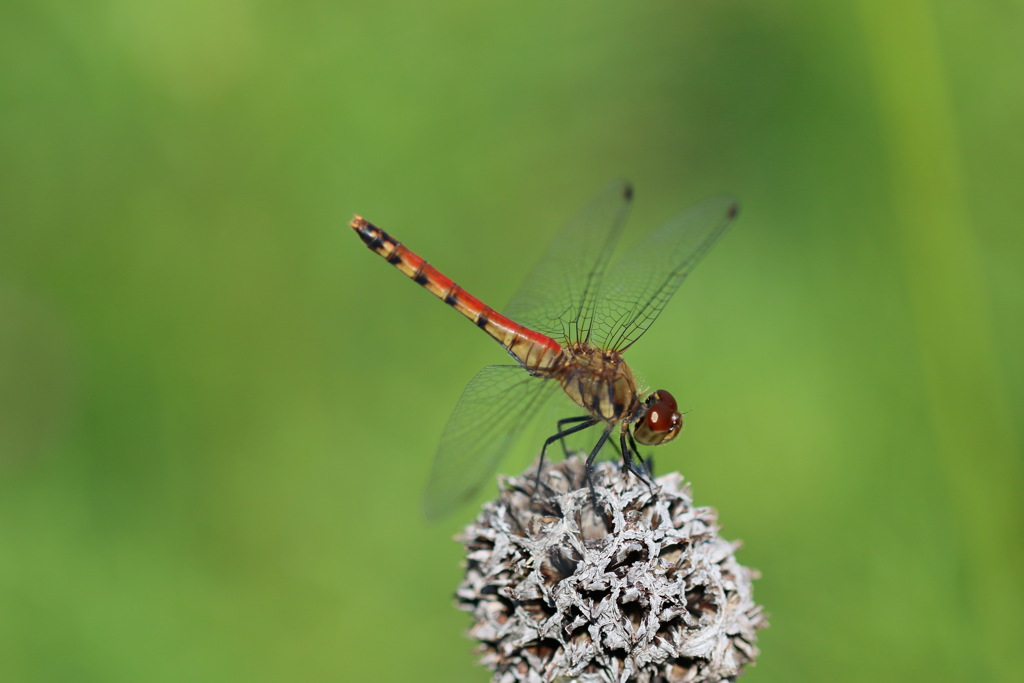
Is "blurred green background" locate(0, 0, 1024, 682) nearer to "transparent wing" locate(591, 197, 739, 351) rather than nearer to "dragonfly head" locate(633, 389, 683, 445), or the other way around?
"transparent wing" locate(591, 197, 739, 351)

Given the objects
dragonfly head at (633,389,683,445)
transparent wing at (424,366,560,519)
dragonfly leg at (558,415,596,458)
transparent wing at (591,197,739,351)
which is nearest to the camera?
transparent wing at (424,366,560,519)

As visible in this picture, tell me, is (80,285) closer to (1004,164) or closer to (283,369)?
(283,369)

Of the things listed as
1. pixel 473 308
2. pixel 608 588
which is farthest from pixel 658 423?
pixel 473 308

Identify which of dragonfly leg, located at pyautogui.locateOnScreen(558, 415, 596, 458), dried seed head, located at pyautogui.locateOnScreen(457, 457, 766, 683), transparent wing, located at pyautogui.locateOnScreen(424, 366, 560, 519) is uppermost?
dragonfly leg, located at pyautogui.locateOnScreen(558, 415, 596, 458)

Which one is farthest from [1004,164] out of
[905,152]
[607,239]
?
[607,239]

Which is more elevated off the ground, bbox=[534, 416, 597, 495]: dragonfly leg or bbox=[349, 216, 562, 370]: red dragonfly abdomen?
bbox=[349, 216, 562, 370]: red dragonfly abdomen

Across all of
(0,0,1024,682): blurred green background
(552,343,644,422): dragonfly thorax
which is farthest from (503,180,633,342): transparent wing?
(0,0,1024,682): blurred green background

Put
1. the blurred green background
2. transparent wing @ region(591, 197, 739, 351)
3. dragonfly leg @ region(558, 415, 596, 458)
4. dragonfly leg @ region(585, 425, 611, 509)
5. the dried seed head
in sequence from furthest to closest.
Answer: the blurred green background
transparent wing @ region(591, 197, 739, 351)
dragonfly leg @ region(558, 415, 596, 458)
dragonfly leg @ region(585, 425, 611, 509)
the dried seed head
